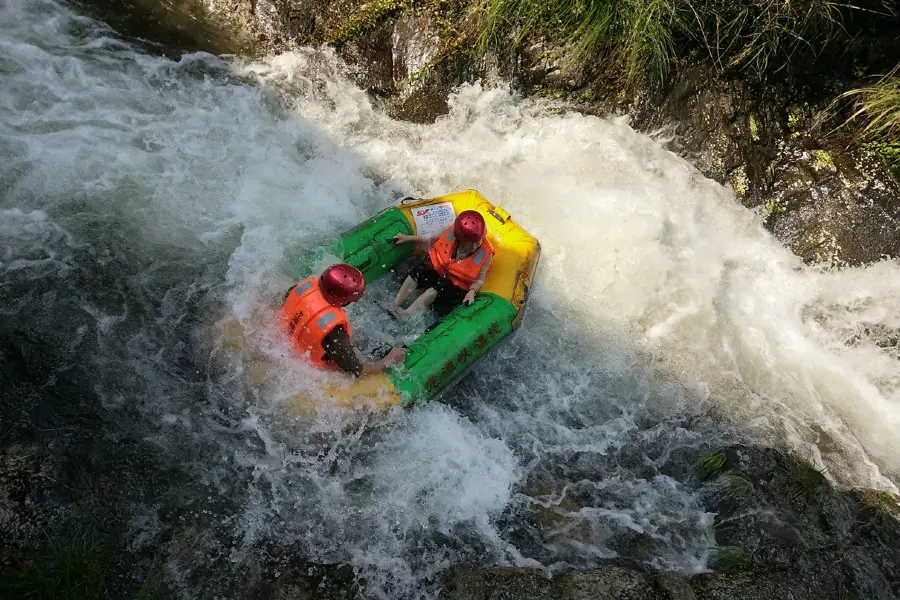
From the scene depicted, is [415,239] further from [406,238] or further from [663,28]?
[663,28]

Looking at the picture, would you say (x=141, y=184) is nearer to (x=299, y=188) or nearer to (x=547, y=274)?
(x=299, y=188)

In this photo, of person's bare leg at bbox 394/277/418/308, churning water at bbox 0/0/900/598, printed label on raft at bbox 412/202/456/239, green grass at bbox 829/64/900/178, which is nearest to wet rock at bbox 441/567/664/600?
churning water at bbox 0/0/900/598

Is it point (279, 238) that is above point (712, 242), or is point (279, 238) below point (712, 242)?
below

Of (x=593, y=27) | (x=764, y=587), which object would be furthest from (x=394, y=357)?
(x=593, y=27)

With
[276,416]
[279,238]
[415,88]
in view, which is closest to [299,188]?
[279,238]

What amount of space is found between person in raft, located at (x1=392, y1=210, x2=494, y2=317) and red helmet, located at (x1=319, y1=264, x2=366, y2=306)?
3.41 ft

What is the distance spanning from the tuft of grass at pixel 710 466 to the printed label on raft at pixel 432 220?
9.31ft

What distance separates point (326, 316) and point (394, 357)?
67 centimetres

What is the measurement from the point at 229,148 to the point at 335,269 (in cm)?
246

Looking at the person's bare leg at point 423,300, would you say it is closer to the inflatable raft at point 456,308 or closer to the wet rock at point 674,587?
the inflatable raft at point 456,308

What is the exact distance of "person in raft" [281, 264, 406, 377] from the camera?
4.14 meters

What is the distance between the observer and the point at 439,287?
5297 mm

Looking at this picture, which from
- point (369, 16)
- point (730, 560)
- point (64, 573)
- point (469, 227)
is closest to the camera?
point (64, 573)

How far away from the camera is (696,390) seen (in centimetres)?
518
